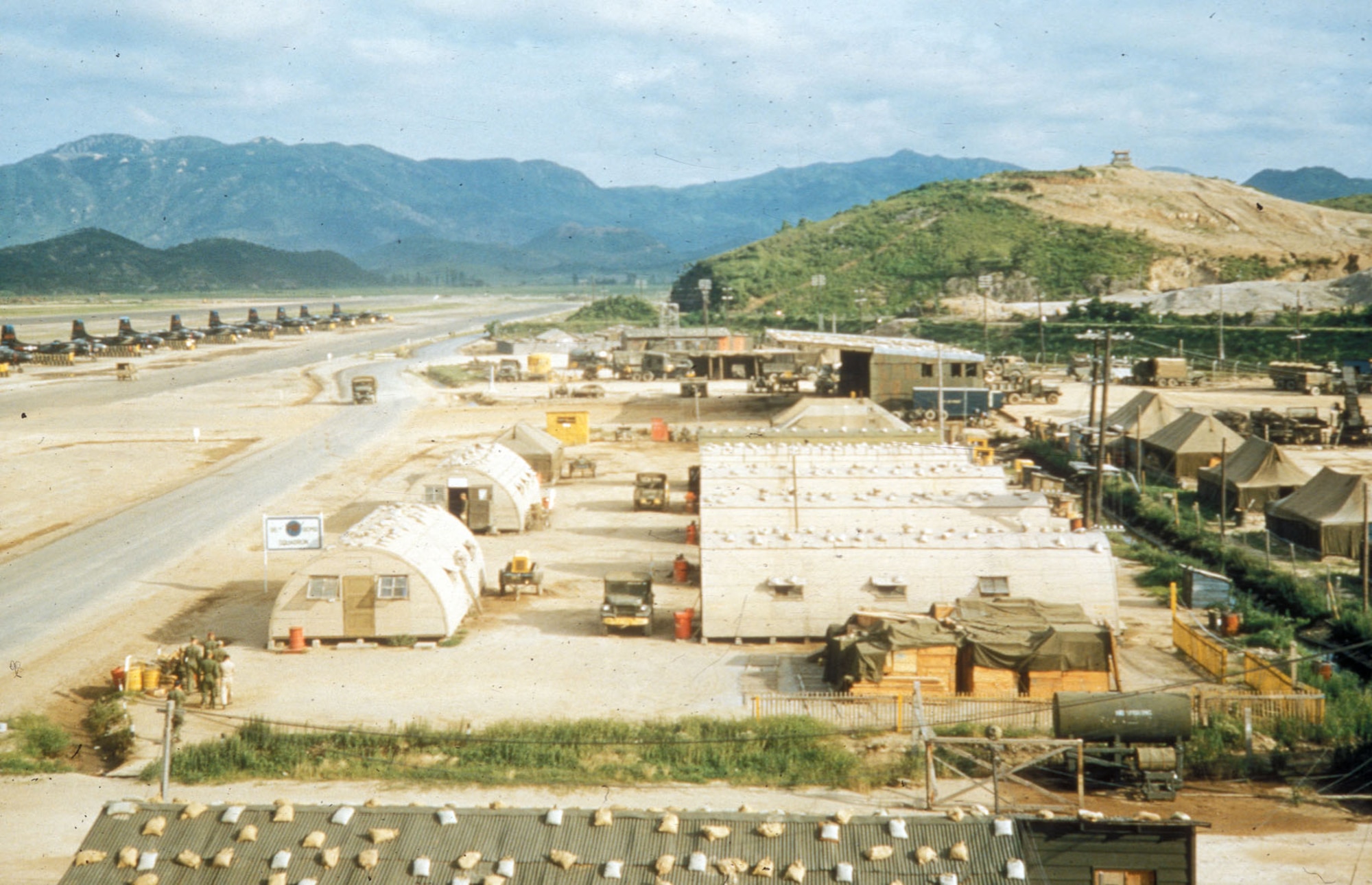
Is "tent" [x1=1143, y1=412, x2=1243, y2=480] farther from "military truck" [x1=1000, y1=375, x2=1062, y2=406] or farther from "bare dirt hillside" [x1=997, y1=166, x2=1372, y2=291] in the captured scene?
"bare dirt hillside" [x1=997, y1=166, x2=1372, y2=291]

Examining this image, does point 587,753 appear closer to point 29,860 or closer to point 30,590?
point 29,860

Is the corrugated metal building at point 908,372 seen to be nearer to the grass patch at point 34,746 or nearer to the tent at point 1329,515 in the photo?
the tent at point 1329,515

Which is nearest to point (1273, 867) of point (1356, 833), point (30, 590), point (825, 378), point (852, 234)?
point (1356, 833)

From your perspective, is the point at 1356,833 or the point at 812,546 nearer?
the point at 1356,833

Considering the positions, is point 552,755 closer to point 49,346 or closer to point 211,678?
point 211,678

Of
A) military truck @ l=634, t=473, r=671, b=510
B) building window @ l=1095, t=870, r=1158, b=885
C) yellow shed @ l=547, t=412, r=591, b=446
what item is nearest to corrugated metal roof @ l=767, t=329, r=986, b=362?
yellow shed @ l=547, t=412, r=591, b=446

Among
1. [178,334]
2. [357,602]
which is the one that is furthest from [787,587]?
[178,334]
